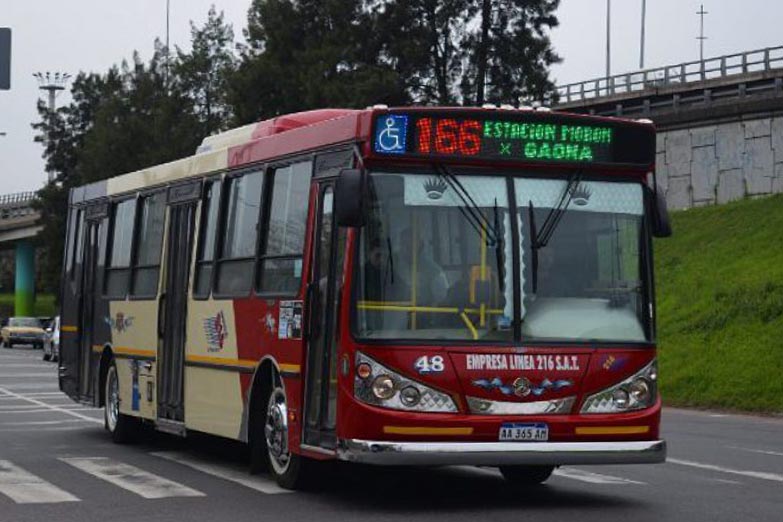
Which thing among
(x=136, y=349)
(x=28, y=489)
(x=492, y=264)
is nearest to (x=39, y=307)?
(x=136, y=349)

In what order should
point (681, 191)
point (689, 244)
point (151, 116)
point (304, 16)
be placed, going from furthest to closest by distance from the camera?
point (151, 116) < point (304, 16) < point (681, 191) < point (689, 244)

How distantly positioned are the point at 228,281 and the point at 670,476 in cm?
426

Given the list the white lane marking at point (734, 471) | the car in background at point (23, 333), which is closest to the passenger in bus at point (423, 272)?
the white lane marking at point (734, 471)

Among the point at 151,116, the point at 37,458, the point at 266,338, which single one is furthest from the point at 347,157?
the point at 151,116

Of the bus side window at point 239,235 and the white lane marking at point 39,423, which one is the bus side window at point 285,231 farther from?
the white lane marking at point 39,423

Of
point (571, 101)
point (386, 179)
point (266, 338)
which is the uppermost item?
point (571, 101)

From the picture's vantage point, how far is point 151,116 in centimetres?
9038

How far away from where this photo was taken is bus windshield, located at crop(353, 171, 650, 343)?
12.9m

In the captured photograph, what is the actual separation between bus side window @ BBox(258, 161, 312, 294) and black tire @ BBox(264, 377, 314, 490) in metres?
0.85

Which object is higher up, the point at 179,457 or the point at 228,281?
the point at 228,281

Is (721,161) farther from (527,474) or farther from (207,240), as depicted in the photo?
(527,474)

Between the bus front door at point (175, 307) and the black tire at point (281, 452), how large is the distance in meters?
2.76

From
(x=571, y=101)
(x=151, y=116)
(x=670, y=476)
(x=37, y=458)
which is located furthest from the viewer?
(x=151, y=116)

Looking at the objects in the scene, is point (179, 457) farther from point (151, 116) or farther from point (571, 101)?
point (151, 116)
